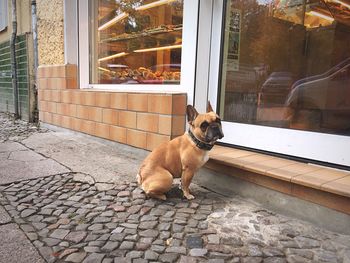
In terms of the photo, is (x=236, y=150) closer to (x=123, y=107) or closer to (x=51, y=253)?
(x=123, y=107)

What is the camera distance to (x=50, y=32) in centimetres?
514

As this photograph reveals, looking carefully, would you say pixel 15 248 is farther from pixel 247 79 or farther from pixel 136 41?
pixel 136 41

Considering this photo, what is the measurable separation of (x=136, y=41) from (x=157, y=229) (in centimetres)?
324

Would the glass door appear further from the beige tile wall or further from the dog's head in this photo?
the dog's head

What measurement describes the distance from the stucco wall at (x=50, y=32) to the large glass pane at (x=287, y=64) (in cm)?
296

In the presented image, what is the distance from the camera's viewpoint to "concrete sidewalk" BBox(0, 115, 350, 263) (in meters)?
1.68

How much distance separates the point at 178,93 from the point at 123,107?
0.90 meters

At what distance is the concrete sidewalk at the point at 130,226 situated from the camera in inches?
66.1

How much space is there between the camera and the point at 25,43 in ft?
20.0

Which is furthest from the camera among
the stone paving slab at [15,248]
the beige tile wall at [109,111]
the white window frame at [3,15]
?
the white window frame at [3,15]

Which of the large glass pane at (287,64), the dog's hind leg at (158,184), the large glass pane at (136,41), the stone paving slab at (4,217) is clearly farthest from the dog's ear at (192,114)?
the stone paving slab at (4,217)

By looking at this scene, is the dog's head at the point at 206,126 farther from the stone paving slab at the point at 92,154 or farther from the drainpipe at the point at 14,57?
the drainpipe at the point at 14,57

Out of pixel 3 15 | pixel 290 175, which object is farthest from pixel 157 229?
pixel 3 15

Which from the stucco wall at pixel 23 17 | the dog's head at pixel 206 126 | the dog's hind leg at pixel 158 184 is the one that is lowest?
the dog's hind leg at pixel 158 184
